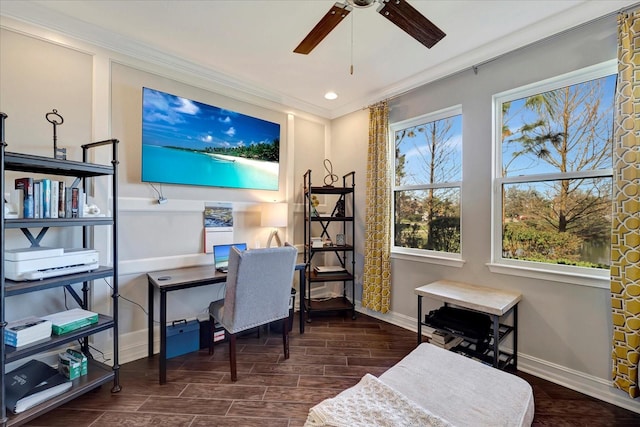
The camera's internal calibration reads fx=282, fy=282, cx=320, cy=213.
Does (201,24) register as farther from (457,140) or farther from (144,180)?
(457,140)

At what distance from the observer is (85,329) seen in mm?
1851

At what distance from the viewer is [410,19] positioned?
1.57 meters

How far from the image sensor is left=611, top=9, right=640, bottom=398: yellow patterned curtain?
170 cm

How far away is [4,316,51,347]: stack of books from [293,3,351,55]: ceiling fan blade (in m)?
2.35

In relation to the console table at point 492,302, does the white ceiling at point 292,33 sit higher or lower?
higher

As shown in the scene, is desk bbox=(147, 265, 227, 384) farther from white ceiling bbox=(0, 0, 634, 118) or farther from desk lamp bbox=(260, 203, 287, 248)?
white ceiling bbox=(0, 0, 634, 118)

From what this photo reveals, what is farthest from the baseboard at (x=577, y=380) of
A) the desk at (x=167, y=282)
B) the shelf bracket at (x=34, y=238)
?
the shelf bracket at (x=34, y=238)

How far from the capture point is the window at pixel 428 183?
9.32 feet

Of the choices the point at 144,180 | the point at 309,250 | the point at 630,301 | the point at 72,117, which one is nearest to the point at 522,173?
the point at 630,301

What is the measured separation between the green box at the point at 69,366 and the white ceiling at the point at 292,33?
2.33 meters

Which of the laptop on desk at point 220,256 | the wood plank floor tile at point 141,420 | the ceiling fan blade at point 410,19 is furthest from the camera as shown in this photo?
the laptop on desk at point 220,256

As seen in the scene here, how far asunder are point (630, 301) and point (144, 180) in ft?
11.8

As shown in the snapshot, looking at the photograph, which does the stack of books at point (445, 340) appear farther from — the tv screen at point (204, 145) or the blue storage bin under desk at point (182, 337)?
the tv screen at point (204, 145)

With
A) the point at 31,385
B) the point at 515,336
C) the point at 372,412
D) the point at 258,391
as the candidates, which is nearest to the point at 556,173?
the point at 515,336
